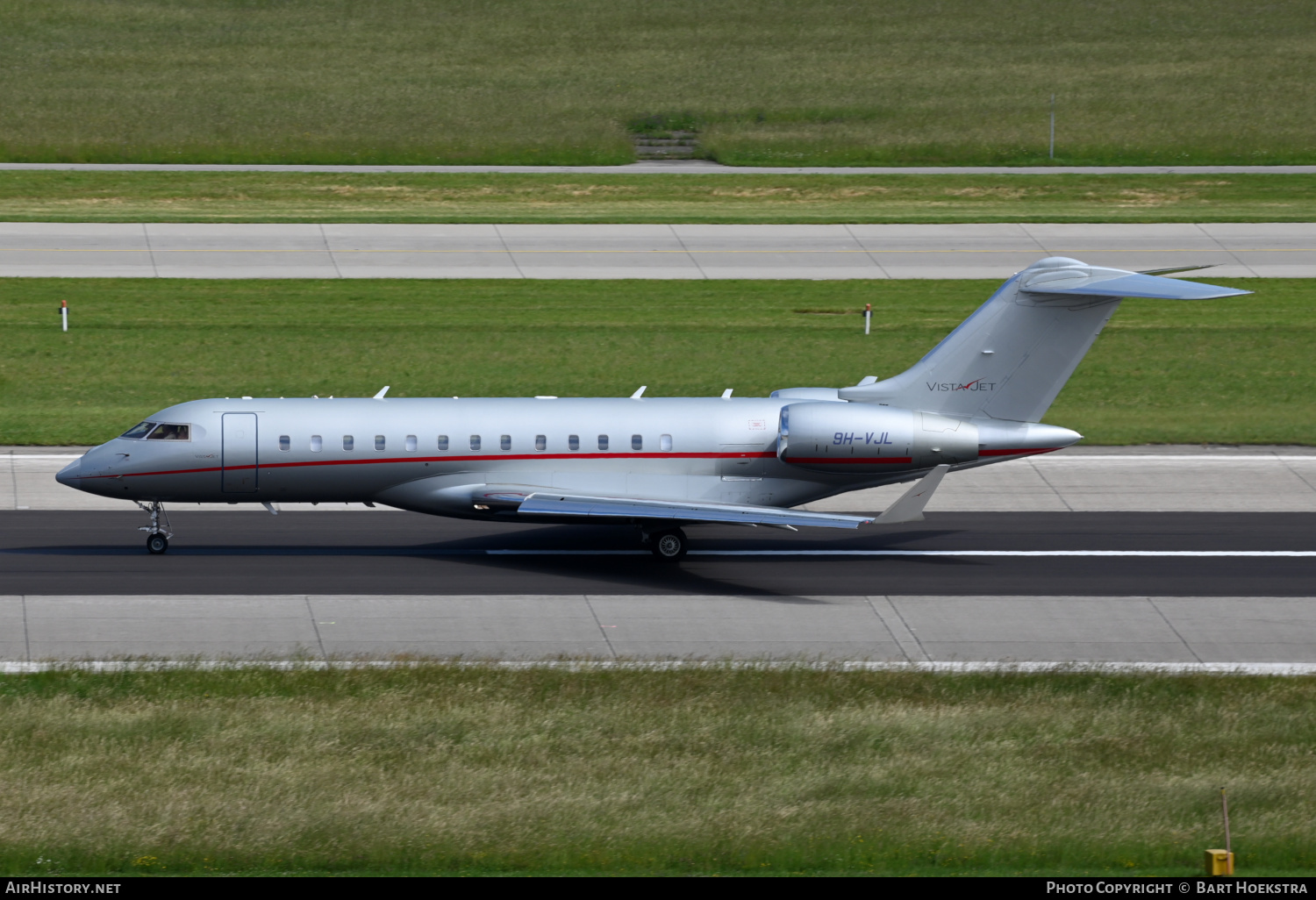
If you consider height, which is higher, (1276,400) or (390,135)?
(390,135)

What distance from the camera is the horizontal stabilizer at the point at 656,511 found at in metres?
24.5

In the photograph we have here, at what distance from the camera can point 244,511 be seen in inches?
1164

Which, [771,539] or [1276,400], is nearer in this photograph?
[771,539]

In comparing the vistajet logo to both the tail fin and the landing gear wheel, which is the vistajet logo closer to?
the tail fin

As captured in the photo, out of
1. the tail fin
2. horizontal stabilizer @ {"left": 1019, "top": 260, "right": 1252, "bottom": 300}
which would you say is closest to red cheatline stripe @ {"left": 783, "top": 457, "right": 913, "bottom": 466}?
the tail fin

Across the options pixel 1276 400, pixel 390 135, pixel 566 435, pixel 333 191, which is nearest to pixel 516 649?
pixel 566 435

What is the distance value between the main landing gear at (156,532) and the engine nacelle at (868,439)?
1009cm

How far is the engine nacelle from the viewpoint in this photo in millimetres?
25812

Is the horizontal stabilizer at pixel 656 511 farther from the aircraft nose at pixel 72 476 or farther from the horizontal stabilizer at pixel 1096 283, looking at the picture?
the aircraft nose at pixel 72 476

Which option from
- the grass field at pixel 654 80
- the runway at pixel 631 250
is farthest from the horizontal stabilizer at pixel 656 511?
the grass field at pixel 654 80

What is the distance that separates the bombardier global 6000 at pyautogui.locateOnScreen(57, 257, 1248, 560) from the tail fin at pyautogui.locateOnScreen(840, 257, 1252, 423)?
0.07ft

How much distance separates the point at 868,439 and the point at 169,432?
11.2 metres
